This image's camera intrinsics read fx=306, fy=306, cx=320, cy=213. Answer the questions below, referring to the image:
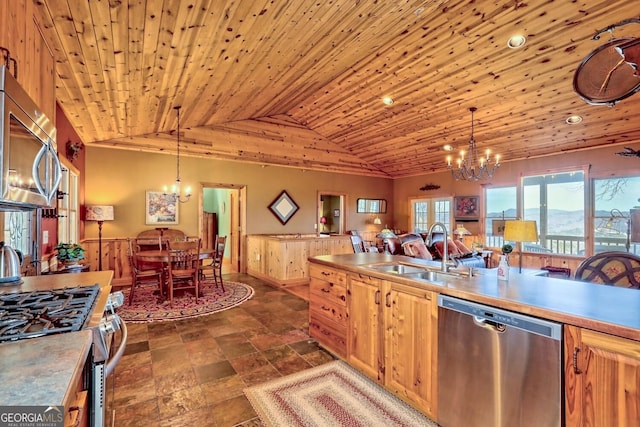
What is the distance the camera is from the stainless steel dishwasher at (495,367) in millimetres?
1431

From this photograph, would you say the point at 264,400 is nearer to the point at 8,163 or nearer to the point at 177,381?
the point at 177,381

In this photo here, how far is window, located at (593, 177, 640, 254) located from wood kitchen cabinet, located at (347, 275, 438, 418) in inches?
220

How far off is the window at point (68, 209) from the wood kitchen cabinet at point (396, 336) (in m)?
4.21

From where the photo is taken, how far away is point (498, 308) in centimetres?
163

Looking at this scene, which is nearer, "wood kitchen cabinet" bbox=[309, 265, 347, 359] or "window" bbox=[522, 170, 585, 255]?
"wood kitchen cabinet" bbox=[309, 265, 347, 359]

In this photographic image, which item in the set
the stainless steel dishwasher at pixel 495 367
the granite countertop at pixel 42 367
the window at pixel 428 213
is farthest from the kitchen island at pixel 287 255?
the granite countertop at pixel 42 367

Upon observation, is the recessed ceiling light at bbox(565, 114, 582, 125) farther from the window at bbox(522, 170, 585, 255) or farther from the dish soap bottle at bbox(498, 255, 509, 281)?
the dish soap bottle at bbox(498, 255, 509, 281)

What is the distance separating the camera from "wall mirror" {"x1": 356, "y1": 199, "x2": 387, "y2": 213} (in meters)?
9.17

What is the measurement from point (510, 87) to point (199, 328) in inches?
213

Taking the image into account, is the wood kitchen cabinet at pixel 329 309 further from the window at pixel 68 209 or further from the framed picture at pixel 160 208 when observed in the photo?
the framed picture at pixel 160 208

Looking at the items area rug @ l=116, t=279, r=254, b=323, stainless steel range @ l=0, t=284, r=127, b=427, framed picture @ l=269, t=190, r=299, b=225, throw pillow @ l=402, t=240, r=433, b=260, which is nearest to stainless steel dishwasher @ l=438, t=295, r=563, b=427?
stainless steel range @ l=0, t=284, r=127, b=427

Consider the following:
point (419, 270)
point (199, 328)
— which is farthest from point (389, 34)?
point (199, 328)

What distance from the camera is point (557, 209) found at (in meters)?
6.32

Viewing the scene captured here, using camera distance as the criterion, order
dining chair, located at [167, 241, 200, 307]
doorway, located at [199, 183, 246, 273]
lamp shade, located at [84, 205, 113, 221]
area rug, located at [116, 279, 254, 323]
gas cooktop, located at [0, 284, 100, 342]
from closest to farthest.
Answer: gas cooktop, located at [0, 284, 100, 342], area rug, located at [116, 279, 254, 323], dining chair, located at [167, 241, 200, 307], lamp shade, located at [84, 205, 113, 221], doorway, located at [199, 183, 246, 273]
